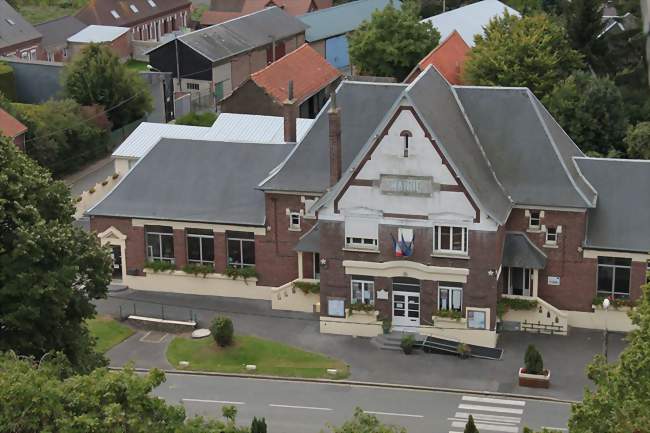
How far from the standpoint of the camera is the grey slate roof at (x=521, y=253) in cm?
6184

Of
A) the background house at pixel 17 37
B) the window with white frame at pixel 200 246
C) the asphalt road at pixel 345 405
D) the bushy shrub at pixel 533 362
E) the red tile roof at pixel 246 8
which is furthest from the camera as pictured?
the red tile roof at pixel 246 8

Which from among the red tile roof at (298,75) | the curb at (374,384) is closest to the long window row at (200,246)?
the curb at (374,384)

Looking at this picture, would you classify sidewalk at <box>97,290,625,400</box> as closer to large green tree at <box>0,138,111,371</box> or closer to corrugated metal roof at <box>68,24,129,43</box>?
large green tree at <box>0,138,111,371</box>

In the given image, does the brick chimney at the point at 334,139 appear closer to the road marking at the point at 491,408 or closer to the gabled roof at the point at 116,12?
the road marking at the point at 491,408

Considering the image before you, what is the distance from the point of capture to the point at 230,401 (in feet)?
182

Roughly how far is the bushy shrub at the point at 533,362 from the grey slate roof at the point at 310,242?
44.7ft

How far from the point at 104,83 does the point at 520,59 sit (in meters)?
34.0

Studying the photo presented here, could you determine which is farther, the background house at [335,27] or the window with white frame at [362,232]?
the background house at [335,27]

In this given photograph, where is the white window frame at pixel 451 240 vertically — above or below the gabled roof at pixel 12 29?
below

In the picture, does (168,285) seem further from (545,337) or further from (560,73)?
(560,73)

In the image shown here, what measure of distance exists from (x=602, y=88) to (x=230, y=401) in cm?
3866

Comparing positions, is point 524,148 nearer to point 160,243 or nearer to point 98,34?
point 160,243

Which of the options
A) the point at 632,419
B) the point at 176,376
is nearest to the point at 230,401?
the point at 176,376

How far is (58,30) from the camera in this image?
126 meters
